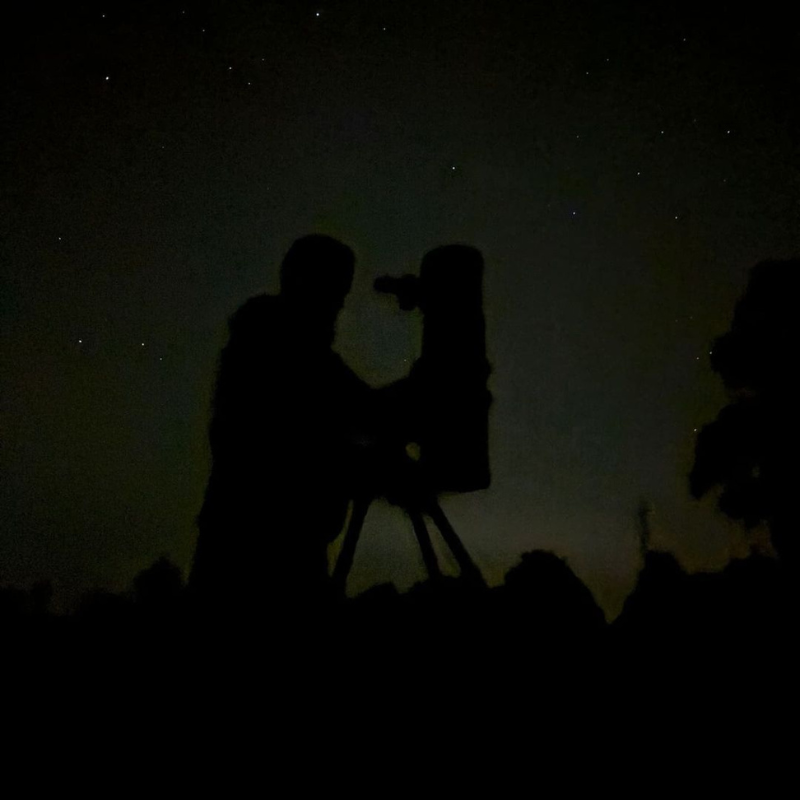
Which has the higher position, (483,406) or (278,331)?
(278,331)

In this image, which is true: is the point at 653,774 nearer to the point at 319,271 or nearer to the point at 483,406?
the point at 483,406

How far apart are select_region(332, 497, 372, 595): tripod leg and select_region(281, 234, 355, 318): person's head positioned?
1.13m

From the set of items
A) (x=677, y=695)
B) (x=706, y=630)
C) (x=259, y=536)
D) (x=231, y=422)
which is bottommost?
(x=677, y=695)

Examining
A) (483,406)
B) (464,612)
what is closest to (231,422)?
(483,406)

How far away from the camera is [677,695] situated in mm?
2201

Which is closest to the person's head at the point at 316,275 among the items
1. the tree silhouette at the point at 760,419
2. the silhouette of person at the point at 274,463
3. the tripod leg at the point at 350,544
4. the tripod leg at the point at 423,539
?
the silhouette of person at the point at 274,463

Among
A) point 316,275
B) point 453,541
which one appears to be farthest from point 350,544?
point 316,275

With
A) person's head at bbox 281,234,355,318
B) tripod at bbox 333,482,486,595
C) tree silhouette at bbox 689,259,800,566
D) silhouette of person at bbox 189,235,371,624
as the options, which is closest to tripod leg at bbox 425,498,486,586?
tripod at bbox 333,482,486,595

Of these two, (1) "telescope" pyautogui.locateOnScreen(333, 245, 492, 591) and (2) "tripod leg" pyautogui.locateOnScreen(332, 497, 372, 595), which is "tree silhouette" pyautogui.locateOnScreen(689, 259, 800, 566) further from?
(2) "tripod leg" pyautogui.locateOnScreen(332, 497, 372, 595)

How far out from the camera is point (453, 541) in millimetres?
2869

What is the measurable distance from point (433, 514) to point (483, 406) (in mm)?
590

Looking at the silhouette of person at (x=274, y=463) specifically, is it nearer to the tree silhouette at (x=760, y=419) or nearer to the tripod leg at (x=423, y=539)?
the tripod leg at (x=423, y=539)

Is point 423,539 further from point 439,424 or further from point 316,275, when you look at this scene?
point 316,275

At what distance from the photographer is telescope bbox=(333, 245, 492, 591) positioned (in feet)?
9.16
